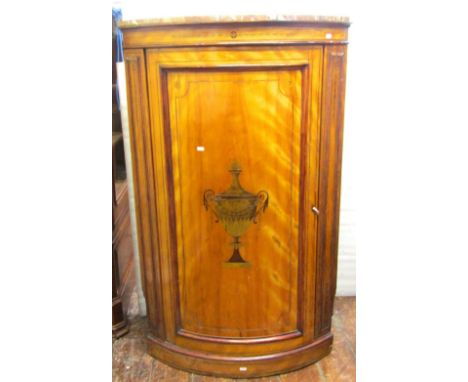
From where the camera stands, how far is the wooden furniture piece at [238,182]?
1432 mm

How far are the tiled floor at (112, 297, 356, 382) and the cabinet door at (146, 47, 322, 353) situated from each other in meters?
0.14

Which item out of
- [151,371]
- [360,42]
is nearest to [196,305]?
[151,371]

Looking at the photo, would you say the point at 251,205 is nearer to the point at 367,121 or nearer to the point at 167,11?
the point at 367,121

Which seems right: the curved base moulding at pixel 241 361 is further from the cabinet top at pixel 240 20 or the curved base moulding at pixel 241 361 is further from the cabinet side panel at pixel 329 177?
the cabinet top at pixel 240 20

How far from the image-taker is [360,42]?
1.94 metres

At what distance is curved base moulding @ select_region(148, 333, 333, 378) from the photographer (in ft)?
5.69

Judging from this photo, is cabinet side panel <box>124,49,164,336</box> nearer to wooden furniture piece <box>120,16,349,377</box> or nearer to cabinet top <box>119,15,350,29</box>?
wooden furniture piece <box>120,16,349,377</box>

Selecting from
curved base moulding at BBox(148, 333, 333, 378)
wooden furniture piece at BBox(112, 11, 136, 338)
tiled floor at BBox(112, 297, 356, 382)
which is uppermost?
wooden furniture piece at BBox(112, 11, 136, 338)

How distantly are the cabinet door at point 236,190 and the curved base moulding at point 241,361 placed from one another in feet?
0.15

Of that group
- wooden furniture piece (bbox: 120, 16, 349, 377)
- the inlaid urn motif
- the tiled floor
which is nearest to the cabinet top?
wooden furniture piece (bbox: 120, 16, 349, 377)

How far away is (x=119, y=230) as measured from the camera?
2.03m

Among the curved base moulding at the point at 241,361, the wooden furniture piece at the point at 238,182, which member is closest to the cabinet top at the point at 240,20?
the wooden furniture piece at the point at 238,182

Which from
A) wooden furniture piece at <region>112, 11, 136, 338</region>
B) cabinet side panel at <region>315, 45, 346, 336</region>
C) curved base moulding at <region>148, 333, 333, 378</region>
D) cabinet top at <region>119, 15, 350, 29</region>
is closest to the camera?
cabinet top at <region>119, 15, 350, 29</region>

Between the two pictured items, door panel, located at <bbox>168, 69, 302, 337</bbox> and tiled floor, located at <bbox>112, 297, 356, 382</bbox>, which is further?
tiled floor, located at <bbox>112, 297, 356, 382</bbox>
